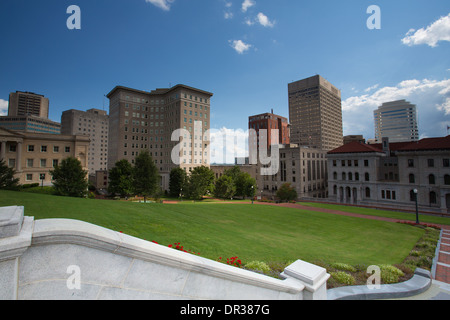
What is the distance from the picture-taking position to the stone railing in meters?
2.84

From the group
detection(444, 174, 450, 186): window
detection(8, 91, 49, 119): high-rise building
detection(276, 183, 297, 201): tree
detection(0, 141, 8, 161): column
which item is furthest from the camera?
detection(8, 91, 49, 119): high-rise building

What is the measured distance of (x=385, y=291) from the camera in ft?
23.9

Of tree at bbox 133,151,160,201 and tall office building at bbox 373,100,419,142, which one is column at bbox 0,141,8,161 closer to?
tree at bbox 133,151,160,201

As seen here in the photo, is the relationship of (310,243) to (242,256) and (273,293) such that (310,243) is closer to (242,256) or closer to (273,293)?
(242,256)

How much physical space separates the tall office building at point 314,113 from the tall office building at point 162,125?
86.4m

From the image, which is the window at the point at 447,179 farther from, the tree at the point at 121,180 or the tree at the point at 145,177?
the tree at the point at 121,180

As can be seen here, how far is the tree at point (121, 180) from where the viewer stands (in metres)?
49.8

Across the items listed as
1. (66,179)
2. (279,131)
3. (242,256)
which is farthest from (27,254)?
(279,131)

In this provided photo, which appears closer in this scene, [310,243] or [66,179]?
[310,243]

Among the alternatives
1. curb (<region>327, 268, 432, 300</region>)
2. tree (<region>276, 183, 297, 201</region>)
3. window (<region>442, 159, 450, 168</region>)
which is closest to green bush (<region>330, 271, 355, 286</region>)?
curb (<region>327, 268, 432, 300</region>)

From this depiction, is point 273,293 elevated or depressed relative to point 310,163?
depressed

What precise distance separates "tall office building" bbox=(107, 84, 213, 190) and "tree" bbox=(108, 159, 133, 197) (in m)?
18.6
